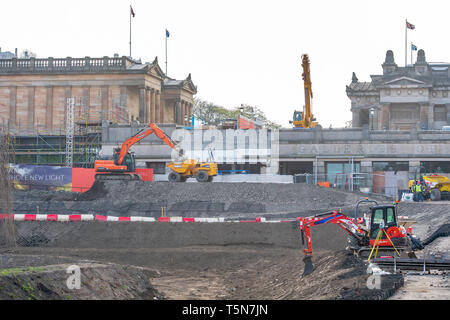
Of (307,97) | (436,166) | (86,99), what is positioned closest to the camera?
(436,166)

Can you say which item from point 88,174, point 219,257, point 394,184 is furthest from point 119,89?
point 219,257

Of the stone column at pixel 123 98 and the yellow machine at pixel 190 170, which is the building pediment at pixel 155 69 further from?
the yellow machine at pixel 190 170

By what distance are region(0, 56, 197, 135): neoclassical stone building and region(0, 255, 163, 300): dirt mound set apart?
165ft

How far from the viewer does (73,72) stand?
235ft

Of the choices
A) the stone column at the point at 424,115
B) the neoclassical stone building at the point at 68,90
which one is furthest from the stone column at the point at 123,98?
the stone column at the point at 424,115

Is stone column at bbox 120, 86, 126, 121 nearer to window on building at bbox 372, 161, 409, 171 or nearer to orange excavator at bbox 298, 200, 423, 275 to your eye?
window on building at bbox 372, 161, 409, 171

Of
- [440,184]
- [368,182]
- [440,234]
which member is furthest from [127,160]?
[440,234]

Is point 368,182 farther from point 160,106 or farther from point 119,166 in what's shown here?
point 160,106

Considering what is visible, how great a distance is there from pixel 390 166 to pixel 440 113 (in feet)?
81.8

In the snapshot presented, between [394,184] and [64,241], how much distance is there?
32617mm

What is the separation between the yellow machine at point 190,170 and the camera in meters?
49.9

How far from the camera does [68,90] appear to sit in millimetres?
71812

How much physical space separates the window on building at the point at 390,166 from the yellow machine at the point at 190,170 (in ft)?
55.9

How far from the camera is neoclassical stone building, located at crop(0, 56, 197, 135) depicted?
71.2m
